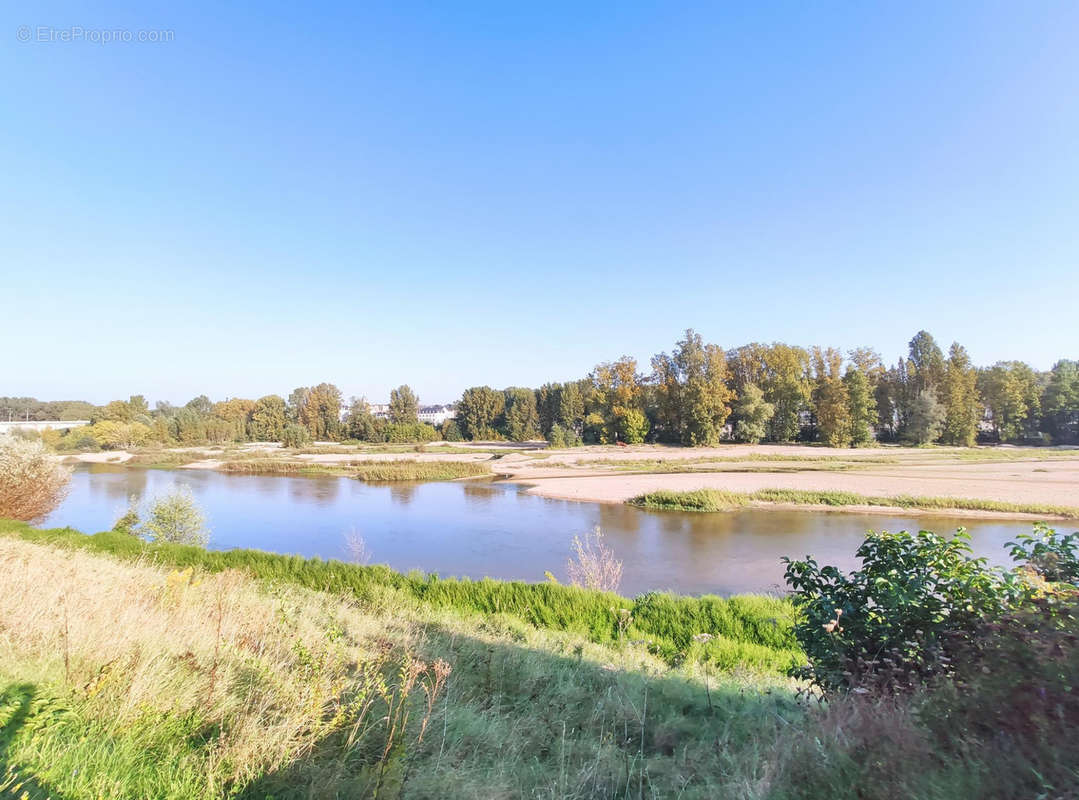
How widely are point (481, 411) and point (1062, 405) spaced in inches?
2519

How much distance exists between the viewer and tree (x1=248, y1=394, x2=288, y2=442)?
7775 cm

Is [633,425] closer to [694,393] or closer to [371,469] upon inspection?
[694,393]

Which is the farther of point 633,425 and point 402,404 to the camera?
point 402,404

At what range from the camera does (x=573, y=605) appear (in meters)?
9.08

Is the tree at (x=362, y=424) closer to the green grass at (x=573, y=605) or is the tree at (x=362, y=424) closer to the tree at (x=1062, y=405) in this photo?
the green grass at (x=573, y=605)

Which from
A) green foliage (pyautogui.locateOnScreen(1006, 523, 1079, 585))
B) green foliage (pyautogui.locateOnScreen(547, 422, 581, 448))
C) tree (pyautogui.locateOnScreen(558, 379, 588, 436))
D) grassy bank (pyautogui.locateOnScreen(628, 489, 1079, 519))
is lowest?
grassy bank (pyautogui.locateOnScreen(628, 489, 1079, 519))

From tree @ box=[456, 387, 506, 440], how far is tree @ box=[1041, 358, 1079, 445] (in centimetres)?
6100

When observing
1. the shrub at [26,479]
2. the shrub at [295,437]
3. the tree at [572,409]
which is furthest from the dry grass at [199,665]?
the shrub at [295,437]

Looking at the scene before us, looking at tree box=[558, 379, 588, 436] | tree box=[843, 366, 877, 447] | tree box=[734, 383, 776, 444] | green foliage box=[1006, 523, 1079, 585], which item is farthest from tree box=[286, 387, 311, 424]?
green foliage box=[1006, 523, 1079, 585]

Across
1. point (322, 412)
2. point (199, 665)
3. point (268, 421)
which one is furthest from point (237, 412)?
point (199, 665)

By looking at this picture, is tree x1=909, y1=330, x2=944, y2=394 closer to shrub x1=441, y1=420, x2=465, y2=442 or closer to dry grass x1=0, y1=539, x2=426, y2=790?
shrub x1=441, y1=420, x2=465, y2=442

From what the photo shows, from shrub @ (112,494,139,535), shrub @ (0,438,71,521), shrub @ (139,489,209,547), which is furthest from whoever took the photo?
shrub @ (0,438,71,521)

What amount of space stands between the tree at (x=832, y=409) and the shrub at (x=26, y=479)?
5522cm

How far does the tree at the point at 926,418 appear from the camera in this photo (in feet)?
150
